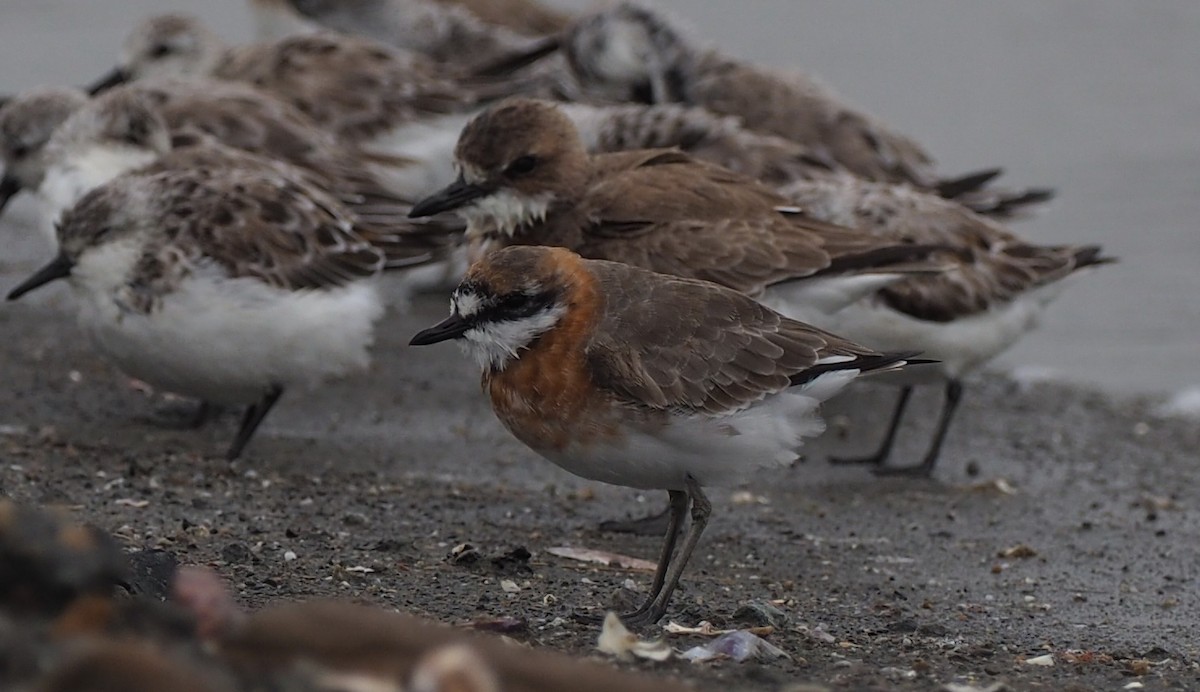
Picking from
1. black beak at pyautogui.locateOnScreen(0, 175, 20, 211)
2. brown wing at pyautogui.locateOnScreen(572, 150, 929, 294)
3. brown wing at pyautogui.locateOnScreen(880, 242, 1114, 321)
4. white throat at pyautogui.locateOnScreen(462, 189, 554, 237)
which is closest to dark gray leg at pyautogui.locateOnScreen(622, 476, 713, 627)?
brown wing at pyautogui.locateOnScreen(572, 150, 929, 294)

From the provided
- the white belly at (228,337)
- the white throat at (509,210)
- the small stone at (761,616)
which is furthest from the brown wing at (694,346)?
the white belly at (228,337)

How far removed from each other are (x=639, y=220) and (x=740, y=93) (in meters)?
4.75

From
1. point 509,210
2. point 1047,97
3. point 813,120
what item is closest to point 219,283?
point 509,210

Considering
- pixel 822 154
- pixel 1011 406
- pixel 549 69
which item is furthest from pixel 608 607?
pixel 549 69

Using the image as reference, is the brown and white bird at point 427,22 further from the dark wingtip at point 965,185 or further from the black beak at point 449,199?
the black beak at point 449,199

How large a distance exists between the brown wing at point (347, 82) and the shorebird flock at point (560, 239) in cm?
2

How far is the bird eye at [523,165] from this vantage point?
26.2 ft

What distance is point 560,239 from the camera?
7.94 metres

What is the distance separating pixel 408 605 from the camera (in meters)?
5.71

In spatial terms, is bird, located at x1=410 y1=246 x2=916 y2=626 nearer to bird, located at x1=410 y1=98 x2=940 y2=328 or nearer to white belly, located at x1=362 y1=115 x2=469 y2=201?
bird, located at x1=410 y1=98 x2=940 y2=328

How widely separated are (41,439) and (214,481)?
3.36 feet

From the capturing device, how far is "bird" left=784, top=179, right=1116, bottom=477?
896 cm

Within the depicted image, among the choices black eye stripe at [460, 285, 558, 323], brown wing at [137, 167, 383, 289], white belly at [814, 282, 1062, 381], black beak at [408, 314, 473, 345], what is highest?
black eye stripe at [460, 285, 558, 323]

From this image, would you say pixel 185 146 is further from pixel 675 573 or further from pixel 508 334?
pixel 675 573
